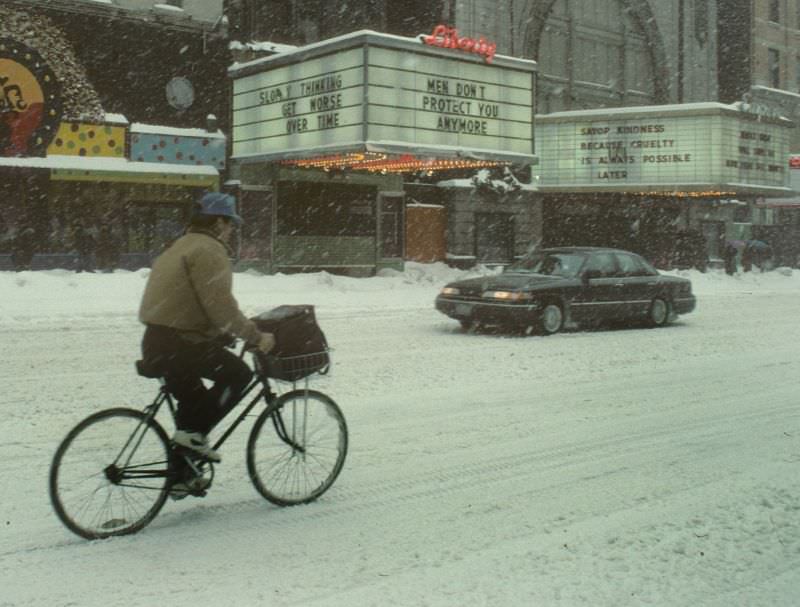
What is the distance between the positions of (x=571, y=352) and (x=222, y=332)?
8814mm

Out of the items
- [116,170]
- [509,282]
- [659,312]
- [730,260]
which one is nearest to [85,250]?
[116,170]

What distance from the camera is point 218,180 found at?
28125mm

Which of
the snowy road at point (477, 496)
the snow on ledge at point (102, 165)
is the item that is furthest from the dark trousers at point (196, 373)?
the snow on ledge at point (102, 165)

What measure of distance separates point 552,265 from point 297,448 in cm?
1120

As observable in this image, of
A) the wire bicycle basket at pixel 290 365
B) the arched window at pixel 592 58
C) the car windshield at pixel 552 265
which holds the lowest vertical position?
the wire bicycle basket at pixel 290 365

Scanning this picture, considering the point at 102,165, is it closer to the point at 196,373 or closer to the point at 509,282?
the point at 509,282

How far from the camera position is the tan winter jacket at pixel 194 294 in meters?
5.04

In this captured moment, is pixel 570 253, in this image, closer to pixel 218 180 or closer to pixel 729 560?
pixel 729 560

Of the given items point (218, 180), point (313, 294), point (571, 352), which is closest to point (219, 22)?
point (218, 180)

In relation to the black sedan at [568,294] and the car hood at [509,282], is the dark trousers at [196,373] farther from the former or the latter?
the car hood at [509,282]

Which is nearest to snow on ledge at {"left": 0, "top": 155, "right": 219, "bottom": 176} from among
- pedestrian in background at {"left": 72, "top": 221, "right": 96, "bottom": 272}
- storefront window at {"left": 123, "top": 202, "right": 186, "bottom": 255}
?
storefront window at {"left": 123, "top": 202, "right": 186, "bottom": 255}

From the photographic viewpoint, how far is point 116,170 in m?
25.7

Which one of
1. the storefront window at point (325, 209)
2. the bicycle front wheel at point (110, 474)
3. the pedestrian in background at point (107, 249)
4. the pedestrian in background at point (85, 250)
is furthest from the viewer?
the storefront window at point (325, 209)

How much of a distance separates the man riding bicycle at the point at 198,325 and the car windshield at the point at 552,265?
1141cm
